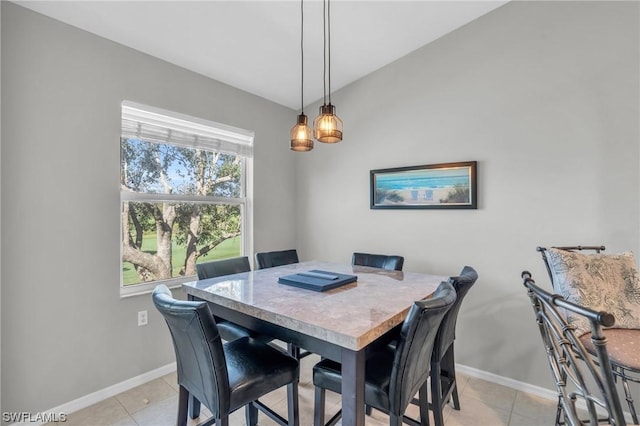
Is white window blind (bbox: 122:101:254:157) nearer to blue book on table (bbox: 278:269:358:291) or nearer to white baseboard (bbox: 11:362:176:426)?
blue book on table (bbox: 278:269:358:291)

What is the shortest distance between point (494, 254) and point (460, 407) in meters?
1.13

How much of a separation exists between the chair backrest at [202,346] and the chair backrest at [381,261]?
5.01ft

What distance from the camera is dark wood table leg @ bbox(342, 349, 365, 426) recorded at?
1187 mm

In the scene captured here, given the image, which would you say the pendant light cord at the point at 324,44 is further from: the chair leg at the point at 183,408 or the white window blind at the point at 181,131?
the chair leg at the point at 183,408

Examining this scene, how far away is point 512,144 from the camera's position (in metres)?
2.40

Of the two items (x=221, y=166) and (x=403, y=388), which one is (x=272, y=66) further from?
(x=403, y=388)

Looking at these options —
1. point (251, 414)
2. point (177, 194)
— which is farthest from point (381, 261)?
point (177, 194)

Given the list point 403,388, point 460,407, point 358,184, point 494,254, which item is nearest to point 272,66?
point 358,184

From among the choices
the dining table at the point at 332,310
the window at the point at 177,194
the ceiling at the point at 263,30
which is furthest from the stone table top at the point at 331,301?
the ceiling at the point at 263,30

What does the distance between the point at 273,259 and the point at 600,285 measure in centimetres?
216

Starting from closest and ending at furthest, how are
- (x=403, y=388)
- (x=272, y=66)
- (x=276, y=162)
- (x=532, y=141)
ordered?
(x=403, y=388)
(x=532, y=141)
(x=272, y=66)
(x=276, y=162)

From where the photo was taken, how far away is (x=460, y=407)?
2146mm

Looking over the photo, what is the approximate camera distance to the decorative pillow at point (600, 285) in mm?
1667

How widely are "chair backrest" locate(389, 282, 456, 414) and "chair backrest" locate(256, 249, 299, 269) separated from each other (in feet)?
4.98
